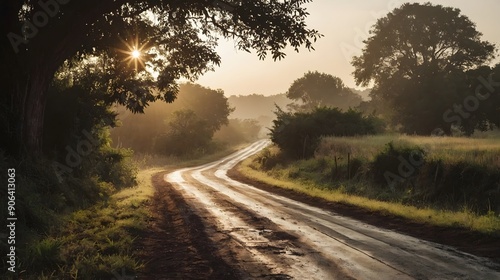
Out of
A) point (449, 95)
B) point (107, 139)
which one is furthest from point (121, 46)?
point (449, 95)

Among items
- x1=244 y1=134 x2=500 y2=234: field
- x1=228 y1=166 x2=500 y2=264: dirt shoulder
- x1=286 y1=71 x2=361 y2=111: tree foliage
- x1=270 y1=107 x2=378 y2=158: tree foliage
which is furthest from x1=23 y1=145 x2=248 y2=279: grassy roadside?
x1=286 y1=71 x2=361 y2=111: tree foliage

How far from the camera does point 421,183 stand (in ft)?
46.0

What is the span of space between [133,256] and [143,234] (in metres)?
1.94

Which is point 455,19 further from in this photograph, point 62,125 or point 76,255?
point 76,255

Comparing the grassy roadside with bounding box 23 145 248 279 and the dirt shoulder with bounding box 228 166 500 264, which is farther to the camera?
the dirt shoulder with bounding box 228 166 500 264

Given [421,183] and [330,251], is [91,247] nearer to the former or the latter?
[330,251]

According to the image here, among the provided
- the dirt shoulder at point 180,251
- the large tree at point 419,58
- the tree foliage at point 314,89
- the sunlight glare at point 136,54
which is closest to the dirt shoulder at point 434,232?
the dirt shoulder at point 180,251

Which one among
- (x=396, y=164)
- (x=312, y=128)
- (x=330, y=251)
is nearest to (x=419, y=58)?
(x=312, y=128)

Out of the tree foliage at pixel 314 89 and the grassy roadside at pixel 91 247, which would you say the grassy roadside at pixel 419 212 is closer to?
the grassy roadside at pixel 91 247

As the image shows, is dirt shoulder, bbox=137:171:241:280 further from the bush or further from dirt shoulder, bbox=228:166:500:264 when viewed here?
the bush

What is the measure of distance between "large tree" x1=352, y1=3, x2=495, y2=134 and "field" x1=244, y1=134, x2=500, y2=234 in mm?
21461

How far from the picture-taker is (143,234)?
914 centimetres

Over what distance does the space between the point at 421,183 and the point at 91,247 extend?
1184cm

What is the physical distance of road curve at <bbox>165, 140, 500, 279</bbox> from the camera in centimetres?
592
